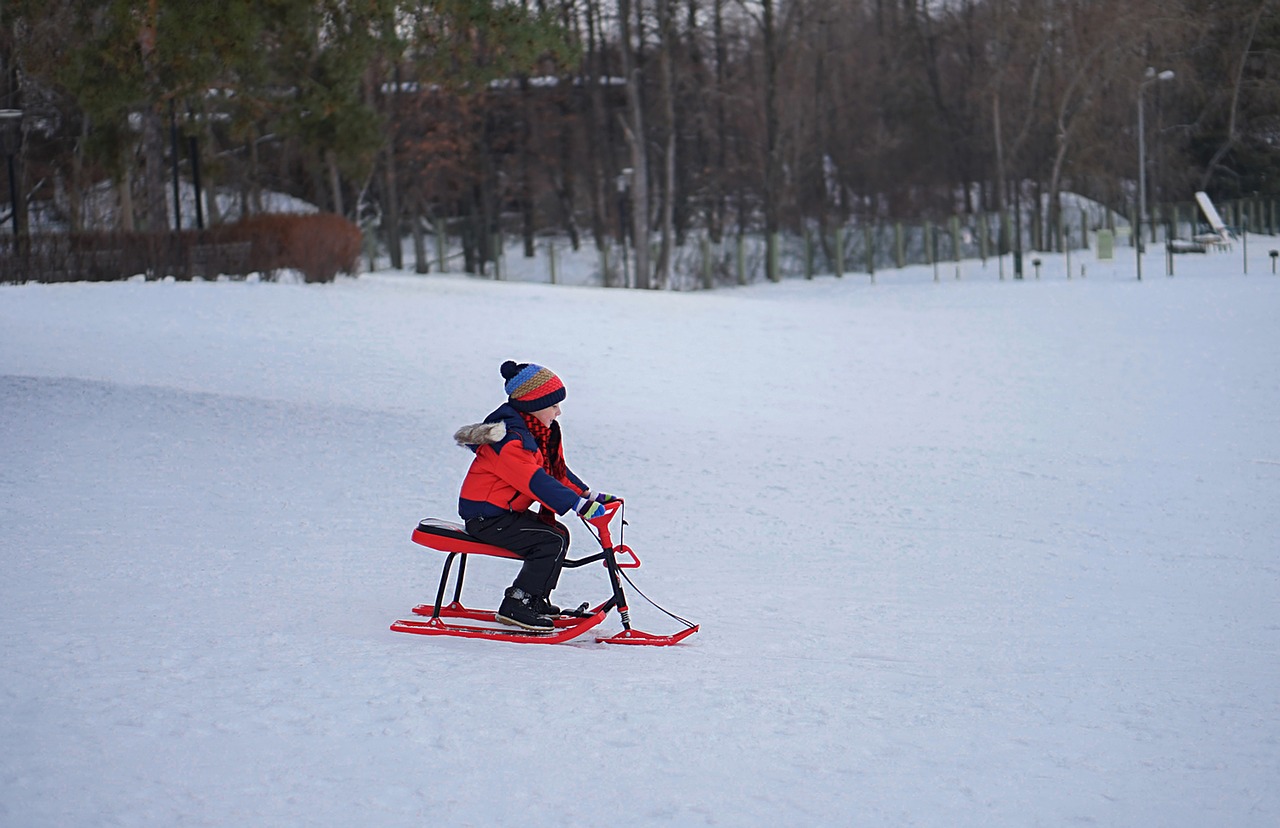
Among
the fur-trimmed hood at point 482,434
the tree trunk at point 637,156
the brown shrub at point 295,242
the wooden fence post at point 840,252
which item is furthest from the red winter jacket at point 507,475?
the wooden fence post at point 840,252

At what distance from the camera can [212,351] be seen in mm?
18359

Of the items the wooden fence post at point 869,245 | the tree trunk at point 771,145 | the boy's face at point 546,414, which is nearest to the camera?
the boy's face at point 546,414

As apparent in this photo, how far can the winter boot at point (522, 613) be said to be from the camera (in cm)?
738

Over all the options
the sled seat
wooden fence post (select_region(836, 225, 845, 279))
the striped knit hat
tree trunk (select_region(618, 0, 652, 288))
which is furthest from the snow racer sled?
wooden fence post (select_region(836, 225, 845, 279))

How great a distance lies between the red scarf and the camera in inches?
289

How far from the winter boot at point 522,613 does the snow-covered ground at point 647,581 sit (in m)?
0.26

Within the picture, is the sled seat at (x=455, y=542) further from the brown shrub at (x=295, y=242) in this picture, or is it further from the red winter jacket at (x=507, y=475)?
the brown shrub at (x=295, y=242)

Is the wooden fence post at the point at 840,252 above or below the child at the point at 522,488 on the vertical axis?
above

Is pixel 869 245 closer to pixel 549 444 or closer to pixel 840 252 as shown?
pixel 840 252

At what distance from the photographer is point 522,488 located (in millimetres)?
7051

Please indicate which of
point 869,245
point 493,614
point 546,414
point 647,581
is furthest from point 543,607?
point 869,245

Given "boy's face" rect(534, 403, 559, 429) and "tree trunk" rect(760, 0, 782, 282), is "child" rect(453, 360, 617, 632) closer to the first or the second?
"boy's face" rect(534, 403, 559, 429)

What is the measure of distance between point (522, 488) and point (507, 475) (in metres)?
0.12

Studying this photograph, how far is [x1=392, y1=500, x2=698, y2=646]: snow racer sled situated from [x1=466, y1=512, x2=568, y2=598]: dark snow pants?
53 mm
